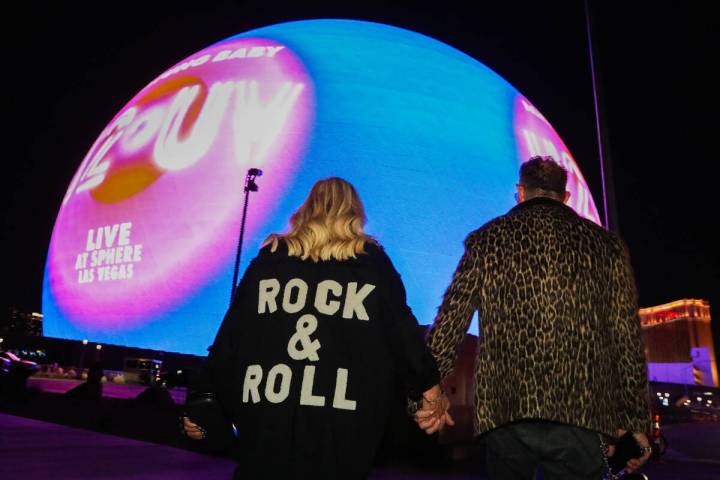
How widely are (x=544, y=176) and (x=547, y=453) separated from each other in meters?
1.25

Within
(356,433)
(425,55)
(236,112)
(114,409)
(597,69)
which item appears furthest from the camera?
(425,55)

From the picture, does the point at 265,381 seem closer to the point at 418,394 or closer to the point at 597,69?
the point at 418,394

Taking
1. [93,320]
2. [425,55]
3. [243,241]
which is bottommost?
[93,320]

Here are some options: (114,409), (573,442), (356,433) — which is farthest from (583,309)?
(114,409)

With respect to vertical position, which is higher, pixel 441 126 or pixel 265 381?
pixel 441 126

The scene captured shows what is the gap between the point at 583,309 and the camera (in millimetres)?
2350

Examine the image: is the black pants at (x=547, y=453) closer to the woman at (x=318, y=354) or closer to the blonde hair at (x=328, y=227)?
the woman at (x=318, y=354)

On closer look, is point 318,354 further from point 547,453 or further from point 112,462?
point 112,462

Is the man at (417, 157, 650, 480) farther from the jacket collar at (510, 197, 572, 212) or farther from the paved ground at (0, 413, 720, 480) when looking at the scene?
the paved ground at (0, 413, 720, 480)

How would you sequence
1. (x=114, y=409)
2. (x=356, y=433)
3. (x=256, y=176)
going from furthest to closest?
1. (x=256, y=176)
2. (x=114, y=409)
3. (x=356, y=433)

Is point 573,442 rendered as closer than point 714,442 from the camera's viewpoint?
Yes

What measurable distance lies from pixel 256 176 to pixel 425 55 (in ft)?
22.4

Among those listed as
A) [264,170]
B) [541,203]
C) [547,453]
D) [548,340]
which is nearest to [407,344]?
[548,340]

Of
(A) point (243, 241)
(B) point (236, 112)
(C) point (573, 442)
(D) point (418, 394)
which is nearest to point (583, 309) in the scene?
(C) point (573, 442)
